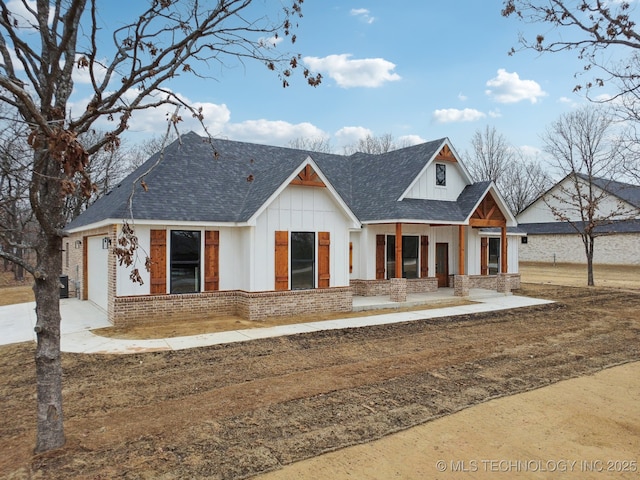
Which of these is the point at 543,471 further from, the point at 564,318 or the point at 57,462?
the point at 564,318

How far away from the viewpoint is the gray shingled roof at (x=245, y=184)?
13461mm

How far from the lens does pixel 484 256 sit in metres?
21.7

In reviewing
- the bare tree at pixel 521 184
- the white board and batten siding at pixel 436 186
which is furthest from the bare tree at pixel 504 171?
the white board and batten siding at pixel 436 186

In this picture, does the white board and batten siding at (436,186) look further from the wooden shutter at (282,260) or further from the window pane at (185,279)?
the window pane at (185,279)

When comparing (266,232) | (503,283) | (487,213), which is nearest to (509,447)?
(266,232)

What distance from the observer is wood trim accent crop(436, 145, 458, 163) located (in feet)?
63.5

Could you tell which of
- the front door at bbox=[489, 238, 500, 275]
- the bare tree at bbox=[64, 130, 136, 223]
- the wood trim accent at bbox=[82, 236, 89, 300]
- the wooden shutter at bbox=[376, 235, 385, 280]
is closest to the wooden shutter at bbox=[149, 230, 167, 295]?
the wood trim accent at bbox=[82, 236, 89, 300]

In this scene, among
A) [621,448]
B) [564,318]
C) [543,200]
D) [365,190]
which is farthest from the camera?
[543,200]

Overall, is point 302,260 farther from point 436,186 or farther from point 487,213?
point 487,213

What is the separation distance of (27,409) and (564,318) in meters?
15.0

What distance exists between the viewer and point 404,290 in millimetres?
16781

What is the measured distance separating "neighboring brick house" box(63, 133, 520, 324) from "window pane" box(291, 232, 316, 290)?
0.04 metres

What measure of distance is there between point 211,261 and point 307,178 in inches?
162

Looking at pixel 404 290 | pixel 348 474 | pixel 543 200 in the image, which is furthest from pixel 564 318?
pixel 543 200
